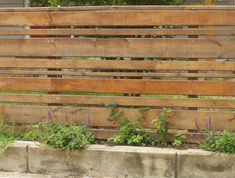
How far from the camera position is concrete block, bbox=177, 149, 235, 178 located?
4.91m

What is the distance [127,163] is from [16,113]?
1.63 m

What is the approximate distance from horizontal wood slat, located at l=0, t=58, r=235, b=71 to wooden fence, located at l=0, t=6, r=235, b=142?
0.04 ft

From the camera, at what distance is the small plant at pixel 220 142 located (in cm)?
496

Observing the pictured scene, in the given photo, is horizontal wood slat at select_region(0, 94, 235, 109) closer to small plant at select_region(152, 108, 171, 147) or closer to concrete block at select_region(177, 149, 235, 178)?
small plant at select_region(152, 108, 171, 147)

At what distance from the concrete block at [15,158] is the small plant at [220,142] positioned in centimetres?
209

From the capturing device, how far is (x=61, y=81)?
5.61m

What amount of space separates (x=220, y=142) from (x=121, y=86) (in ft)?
4.31

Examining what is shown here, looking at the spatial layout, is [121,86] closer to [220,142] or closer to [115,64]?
[115,64]

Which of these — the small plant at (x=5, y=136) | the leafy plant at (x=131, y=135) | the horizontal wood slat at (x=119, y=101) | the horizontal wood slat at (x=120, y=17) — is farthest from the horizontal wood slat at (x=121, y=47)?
the small plant at (x=5, y=136)

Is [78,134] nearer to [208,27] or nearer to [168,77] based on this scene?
[168,77]

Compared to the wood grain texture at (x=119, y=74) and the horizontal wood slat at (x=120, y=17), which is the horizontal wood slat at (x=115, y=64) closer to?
the wood grain texture at (x=119, y=74)

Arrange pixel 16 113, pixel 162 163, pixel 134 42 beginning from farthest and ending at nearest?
pixel 16 113 → pixel 134 42 → pixel 162 163

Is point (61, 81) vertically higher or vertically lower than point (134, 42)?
lower

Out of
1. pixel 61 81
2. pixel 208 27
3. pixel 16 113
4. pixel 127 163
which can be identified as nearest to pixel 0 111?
pixel 16 113
